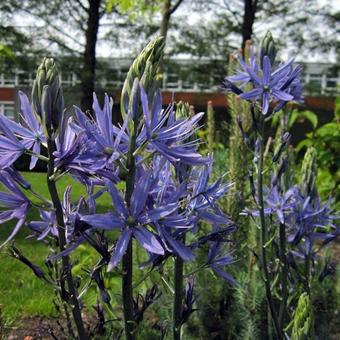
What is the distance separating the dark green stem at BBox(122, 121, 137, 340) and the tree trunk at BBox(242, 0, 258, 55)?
1633cm

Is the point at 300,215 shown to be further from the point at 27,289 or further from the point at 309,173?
the point at 27,289

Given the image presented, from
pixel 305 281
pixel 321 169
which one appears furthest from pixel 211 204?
pixel 321 169

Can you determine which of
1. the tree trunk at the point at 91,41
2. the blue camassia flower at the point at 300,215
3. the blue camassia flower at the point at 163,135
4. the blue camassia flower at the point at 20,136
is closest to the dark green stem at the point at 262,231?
the blue camassia flower at the point at 300,215

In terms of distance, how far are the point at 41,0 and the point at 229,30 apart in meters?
5.47

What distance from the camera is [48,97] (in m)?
1.15

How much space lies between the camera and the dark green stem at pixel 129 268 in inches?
45.1

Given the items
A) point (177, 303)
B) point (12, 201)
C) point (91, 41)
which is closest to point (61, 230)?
point (12, 201)

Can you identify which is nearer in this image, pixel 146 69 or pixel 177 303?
pixel 146 69

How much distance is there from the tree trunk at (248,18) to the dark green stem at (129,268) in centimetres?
1633

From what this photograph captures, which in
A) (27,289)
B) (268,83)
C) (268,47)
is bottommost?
(27,289)

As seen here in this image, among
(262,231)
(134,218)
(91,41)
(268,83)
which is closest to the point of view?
(134,218)

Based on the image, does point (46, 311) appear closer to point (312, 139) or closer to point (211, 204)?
point (211, 204)

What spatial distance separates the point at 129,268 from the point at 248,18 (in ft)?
55.0

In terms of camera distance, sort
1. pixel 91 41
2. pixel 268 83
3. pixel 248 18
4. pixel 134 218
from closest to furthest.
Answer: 1. pixel 134 218
2. pixel 268 83
3. pixel 91 41
4. pixel 248 18
